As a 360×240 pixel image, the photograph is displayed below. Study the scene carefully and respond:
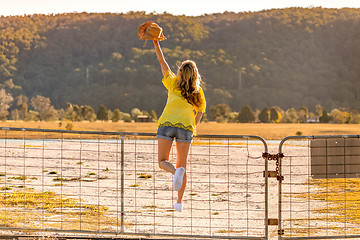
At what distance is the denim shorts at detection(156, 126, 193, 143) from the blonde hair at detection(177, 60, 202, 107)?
0.42m

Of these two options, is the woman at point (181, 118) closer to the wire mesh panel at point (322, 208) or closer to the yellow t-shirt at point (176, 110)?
the yellow t-shirt at point (176, 110)

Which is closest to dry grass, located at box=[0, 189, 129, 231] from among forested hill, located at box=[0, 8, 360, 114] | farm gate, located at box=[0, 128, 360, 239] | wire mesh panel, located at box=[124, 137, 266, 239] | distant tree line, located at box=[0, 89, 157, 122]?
farm gate, located at box=[0, 128, 360, 239]

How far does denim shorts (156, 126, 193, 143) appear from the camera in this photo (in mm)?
6855

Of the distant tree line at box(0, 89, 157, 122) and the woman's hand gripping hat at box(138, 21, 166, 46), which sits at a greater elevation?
the distant tree line at box(0, 89, 157, 122)

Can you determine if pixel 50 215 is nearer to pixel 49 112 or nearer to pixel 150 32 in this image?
pixel 150 32

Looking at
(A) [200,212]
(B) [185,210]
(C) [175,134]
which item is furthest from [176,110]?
(B) [185,210]

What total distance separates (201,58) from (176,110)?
138193 millimetres

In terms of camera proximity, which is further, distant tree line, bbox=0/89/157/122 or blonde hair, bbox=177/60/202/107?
distant tree line, bbox=0/89/157/122

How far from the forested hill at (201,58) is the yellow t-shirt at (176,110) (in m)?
114

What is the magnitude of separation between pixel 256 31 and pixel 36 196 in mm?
151446

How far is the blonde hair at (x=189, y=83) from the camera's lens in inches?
271

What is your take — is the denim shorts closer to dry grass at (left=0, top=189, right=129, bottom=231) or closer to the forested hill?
dry grass at (left=0, top=189, right=129, bottom=231)

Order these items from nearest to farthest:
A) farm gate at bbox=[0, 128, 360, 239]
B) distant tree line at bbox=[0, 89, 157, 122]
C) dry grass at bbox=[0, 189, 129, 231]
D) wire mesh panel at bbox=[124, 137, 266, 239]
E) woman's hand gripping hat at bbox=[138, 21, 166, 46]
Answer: woman's hand gripping hat at bbox=[138, 21, 166, 46] < farm gate at bbox=[0, 128, 360, 239] < wire mesh panel at bbox=[124, 137, 266, 239] < dry grass at bbox=[0, 189, 129, 231] < distant tree line at bbox=[0, 89, 157, 122]

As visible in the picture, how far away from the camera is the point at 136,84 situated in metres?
133
